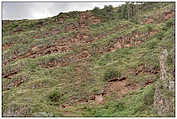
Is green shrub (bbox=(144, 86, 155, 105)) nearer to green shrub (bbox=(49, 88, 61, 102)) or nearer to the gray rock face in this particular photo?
the gray rock face

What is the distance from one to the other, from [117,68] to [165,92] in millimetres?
11321

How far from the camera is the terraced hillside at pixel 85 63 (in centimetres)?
2177

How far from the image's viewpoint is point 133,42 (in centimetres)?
3691

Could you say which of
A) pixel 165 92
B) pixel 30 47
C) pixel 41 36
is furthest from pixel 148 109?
pixel 41 36

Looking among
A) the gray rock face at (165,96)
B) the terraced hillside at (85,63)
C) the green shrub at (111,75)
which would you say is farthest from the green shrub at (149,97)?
the green shrub at (111,75)

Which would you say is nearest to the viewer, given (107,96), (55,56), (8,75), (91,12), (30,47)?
(107,96)

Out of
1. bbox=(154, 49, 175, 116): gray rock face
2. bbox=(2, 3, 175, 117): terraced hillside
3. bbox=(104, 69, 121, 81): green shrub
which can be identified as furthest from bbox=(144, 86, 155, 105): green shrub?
bbox=(104, 69, 121, 81): green shrub

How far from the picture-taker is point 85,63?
3347 cm

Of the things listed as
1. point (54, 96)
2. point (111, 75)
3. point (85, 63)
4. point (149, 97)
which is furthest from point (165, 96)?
point (85, 63)

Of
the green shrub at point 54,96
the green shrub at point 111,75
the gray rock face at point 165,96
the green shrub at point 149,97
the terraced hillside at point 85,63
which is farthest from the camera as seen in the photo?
the green shrub at point 111,75

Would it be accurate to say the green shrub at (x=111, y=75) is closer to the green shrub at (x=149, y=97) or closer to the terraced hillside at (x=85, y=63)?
the terraced hillside at (x=85, y=63)

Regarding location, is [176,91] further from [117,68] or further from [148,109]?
[117,68]

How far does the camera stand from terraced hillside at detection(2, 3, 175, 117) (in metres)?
21.8

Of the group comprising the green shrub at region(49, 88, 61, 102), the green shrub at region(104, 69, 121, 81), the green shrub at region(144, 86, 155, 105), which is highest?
the green shrub at region(104, 69, 121, 81)
